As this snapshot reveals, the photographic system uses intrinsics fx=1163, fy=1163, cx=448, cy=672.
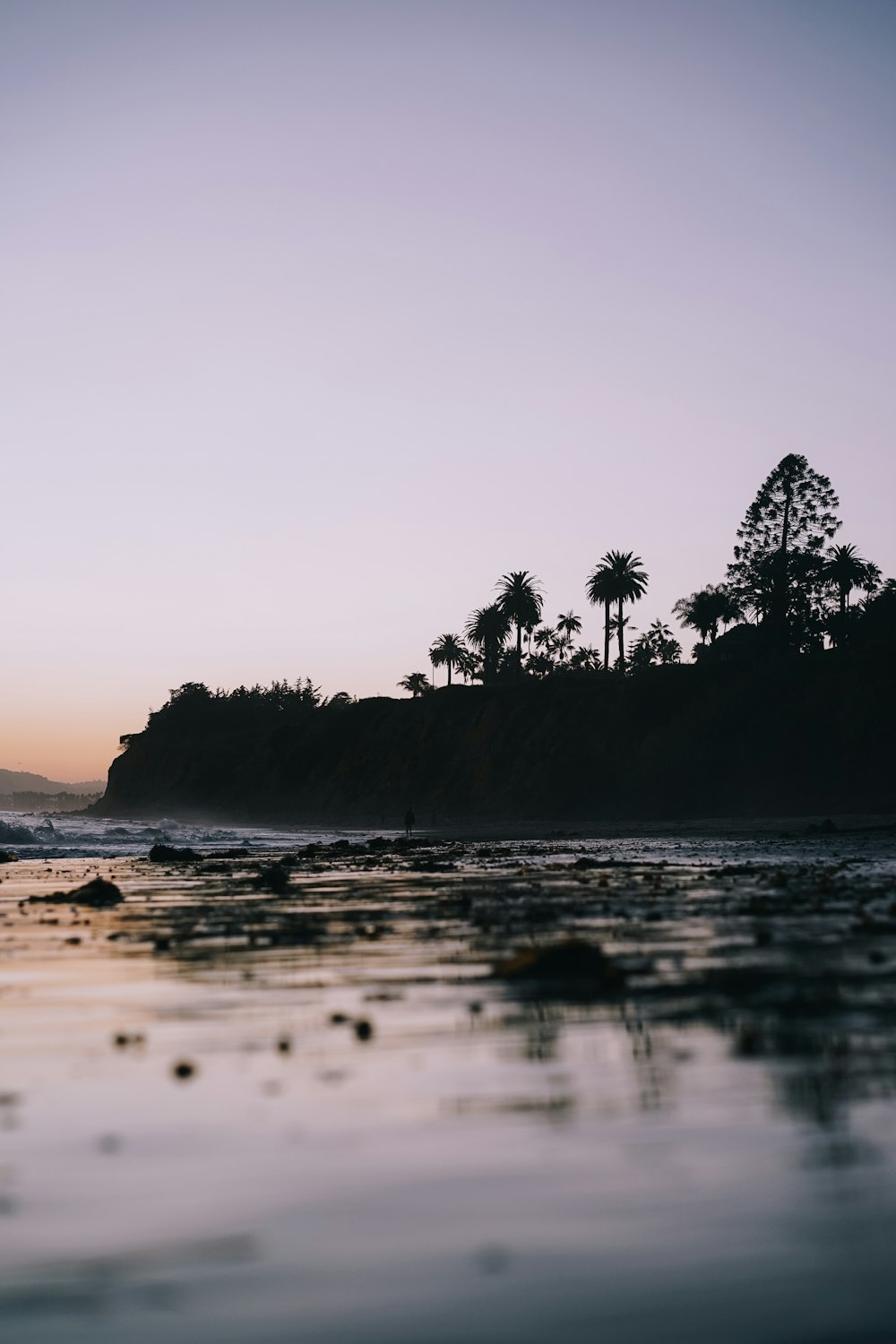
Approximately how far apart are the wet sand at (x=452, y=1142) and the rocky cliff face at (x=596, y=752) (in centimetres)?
6929

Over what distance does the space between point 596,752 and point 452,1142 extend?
3645 inches

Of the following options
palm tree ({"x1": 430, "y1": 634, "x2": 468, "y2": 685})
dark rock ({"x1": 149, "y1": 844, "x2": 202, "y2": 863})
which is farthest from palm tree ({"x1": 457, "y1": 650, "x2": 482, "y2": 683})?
dark rock ({"x1": 149, "y1": 844, "x2": 202, "y2": 863})

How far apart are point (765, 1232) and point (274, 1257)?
173 centimetres

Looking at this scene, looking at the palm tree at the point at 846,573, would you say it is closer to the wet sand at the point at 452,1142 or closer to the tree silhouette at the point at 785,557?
the tree silhouette at the point at 785,557

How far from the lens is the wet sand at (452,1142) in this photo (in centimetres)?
369

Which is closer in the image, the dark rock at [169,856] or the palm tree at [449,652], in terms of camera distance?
the dark rock at [169,856]

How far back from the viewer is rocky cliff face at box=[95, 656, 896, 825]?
84.5m

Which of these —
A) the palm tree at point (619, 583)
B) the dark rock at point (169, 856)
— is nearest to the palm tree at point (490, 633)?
the palm tree at point (619, 583)

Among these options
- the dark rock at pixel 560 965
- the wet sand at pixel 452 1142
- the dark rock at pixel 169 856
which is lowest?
the dark rock at pixel 169 856

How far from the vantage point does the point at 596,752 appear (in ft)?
318

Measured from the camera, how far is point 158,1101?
6.20m

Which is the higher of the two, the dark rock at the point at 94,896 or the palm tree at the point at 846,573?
the palm tree at the point at 846,573

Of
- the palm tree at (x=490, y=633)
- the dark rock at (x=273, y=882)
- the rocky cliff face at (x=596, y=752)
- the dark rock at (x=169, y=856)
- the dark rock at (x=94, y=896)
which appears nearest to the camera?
the dark rock at (x=94, y=896)

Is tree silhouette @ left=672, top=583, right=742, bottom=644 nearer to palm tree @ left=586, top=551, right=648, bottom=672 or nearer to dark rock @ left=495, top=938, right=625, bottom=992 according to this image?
palm tree @ left=586, top=551, right=648, bottom=672
